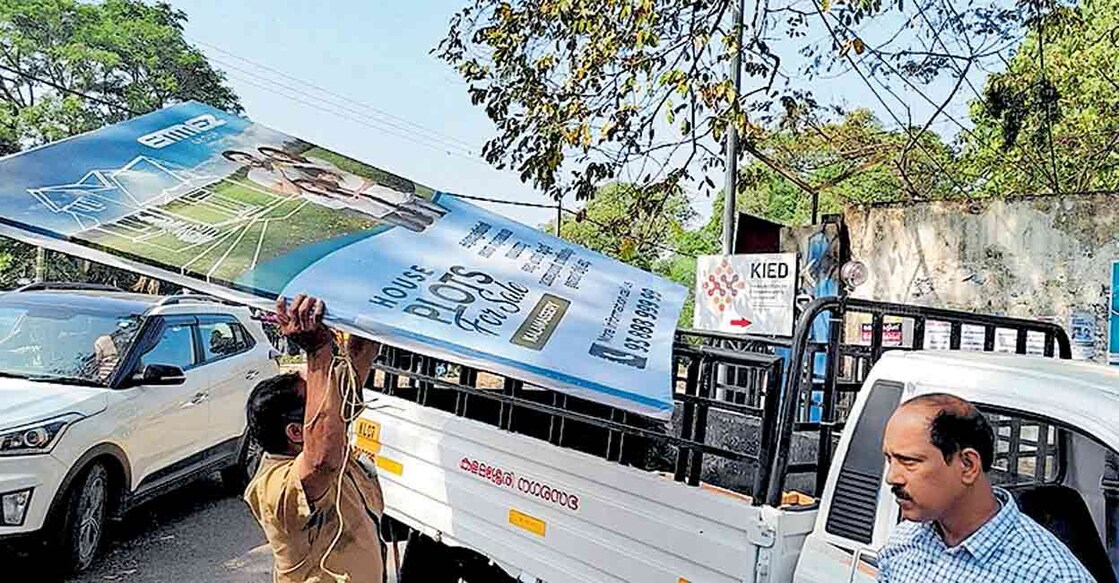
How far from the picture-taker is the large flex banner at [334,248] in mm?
2316

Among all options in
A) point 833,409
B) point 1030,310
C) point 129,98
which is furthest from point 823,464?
point 129,98

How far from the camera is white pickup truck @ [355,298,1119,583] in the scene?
264 centimetres

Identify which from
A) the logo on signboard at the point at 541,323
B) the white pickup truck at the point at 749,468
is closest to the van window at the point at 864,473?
the white pickup truck at the point at 749,468

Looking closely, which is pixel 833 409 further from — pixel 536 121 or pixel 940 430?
pixel 536 121

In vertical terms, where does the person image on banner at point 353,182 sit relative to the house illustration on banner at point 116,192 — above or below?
above

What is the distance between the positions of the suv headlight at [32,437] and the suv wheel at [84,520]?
356 mm

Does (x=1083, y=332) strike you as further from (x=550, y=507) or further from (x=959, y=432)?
(x=959, y=432)

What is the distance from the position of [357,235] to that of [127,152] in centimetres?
77

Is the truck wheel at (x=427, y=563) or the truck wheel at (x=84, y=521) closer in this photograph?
the truck wheel at (x=427, y=563)

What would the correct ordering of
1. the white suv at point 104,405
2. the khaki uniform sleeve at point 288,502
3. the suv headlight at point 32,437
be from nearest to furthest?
the khaki uniform sleeve at point 288,502 < the suv headlight at point 32,437 < the white suv at point 104,405

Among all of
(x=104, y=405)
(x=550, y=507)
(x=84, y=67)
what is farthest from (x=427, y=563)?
(x=84, y=67)

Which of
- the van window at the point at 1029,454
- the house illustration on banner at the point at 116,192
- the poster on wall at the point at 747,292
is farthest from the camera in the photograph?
the poster on wall at the point at 747,292

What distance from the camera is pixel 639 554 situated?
3064 millimetres

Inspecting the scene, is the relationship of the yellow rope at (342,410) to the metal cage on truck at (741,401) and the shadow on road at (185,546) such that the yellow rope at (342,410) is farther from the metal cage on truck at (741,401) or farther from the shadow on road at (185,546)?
the shadow on road at (185,546)
